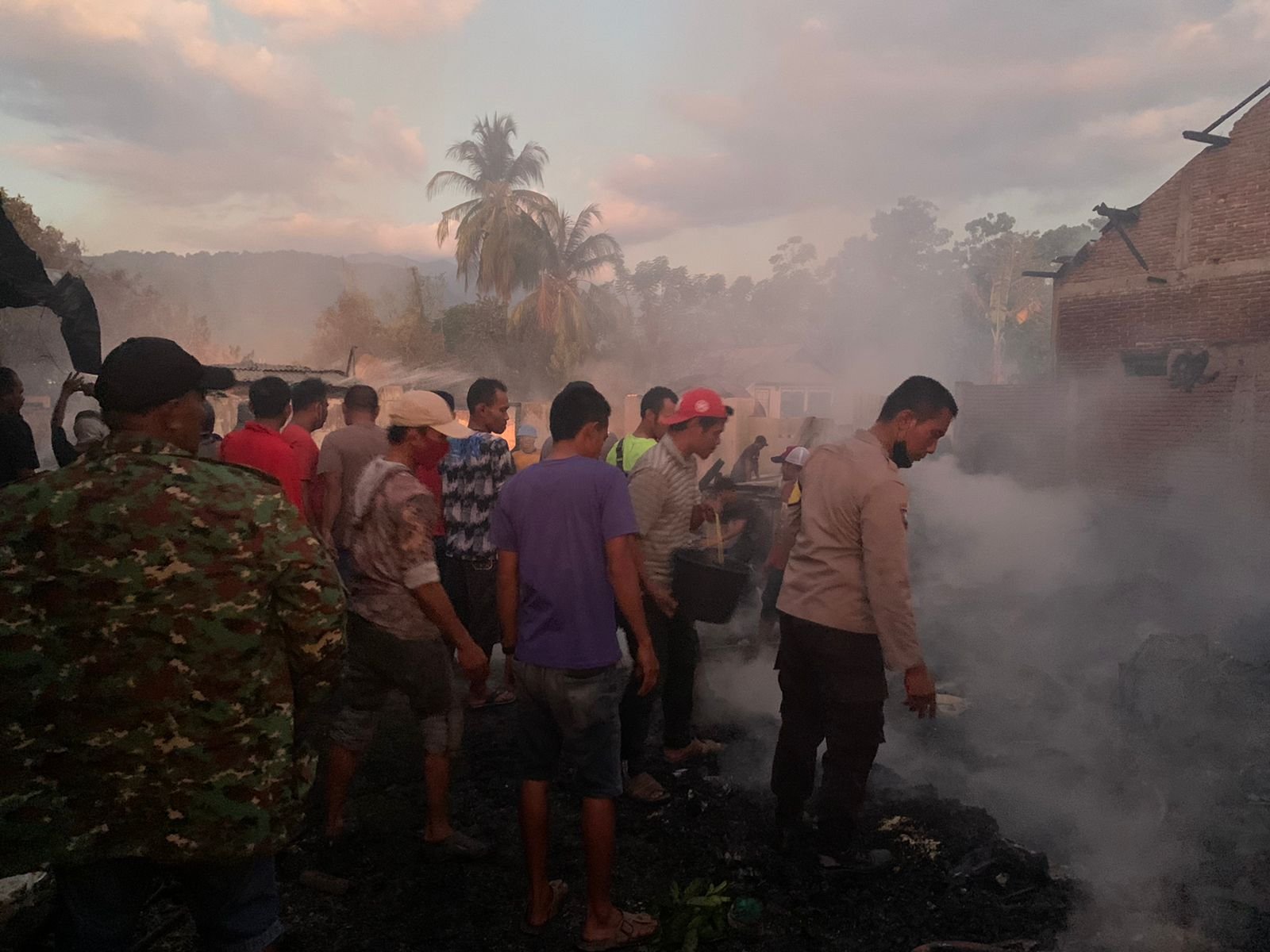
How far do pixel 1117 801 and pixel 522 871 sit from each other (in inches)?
128

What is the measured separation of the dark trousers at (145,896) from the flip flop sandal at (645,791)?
249 centimetres

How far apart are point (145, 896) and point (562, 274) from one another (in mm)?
35155

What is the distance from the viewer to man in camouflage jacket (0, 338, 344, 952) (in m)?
1.82

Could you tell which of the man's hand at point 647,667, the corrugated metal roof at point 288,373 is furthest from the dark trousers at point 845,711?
the corrugated metal roof at point 288,373

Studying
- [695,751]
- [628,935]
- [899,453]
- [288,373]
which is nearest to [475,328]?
[288,373]

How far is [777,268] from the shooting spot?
6838 cm

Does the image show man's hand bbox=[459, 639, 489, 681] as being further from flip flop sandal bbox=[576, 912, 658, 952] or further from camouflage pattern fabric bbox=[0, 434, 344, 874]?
camouflage pattern fabric bbox=[0, 434, 344, 874]

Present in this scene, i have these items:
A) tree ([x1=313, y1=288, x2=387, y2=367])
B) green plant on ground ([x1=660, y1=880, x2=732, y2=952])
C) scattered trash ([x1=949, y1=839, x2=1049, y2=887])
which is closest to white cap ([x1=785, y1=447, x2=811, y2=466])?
scattered trash ([x1=949, y1=839, x2=1049, y2=887])

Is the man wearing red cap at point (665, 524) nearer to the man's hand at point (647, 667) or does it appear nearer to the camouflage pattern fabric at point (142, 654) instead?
the man's hand at point (647, 667)

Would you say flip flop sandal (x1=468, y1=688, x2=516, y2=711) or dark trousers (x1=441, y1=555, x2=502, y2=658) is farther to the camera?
flip flop sandal (x1=468, y1=688, x2=516, y2=711)

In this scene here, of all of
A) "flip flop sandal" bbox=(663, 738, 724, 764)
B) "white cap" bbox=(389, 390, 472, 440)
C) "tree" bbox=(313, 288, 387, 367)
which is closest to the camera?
"white cap" bbox=(389, 390, 472, 440)

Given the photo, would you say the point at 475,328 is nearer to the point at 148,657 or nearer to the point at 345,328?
the point at 345,328

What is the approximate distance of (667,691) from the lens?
482 cm

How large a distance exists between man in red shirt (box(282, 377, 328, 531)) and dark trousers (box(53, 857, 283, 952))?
3.09 m
